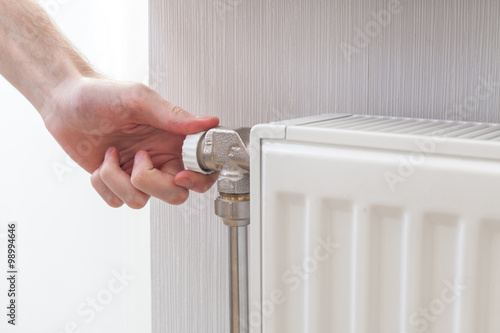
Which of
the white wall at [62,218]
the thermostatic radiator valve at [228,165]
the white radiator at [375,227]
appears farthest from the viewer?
the white wall at [62,218]

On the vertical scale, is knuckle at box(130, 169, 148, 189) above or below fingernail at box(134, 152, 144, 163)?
below

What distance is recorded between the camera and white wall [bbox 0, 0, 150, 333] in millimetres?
901

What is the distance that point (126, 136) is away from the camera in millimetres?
606

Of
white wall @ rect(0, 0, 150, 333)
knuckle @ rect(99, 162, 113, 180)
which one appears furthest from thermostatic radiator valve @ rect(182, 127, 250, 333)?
white wall @ rect(0, 0, 150, 333)

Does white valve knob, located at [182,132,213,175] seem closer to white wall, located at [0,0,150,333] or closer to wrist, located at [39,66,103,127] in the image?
wrist, located at [39,66,103,127]

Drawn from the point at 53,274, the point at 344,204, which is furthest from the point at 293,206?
the point at 53,274

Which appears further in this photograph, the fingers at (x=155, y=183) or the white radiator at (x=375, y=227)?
the fingers at (x=155, y=183)

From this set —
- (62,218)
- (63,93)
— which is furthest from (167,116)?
(62,218)

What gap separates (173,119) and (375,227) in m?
0.22

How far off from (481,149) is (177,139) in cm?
33

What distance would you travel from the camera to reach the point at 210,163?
502 millimetres

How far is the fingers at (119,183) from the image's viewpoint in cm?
58

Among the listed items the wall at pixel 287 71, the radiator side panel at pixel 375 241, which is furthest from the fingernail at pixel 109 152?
the radiator side panel at pixel 375 241

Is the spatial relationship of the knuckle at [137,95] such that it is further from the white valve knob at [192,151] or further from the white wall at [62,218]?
the white wall at [62,218]
